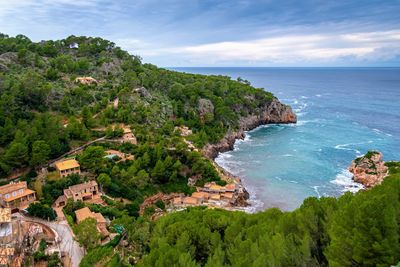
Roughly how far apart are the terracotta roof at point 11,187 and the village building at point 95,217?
6.02 m

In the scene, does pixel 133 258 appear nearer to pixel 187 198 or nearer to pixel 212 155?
pixel 187 198

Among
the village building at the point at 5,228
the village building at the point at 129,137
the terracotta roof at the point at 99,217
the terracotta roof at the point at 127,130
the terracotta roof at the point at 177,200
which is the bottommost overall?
the terracotta roof at the point at 177,200

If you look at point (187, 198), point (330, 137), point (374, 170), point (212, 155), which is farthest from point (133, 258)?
point (330, 137)

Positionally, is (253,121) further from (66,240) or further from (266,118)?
(66,240)

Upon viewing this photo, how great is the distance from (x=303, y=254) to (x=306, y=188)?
2839cm

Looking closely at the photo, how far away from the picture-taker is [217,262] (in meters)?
15.6

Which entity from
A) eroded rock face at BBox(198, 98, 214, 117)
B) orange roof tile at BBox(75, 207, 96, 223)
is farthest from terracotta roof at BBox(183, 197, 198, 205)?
eroded rock face at BBox(198, 98, 214, 117)

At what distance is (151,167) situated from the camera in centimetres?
3988

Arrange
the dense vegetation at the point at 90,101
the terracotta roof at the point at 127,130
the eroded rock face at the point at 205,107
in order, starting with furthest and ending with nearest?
the eroded rock face at the point at 205,107
the terracotta roof at the point at 127,130
the dense vegetation at the point at 90,101

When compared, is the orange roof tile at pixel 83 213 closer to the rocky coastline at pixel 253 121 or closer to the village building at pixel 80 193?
the village building at pixel 80 193

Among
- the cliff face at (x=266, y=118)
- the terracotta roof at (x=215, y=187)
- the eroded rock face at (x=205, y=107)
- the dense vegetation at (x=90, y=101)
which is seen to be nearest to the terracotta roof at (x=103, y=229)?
the dense vegetation at (x=90, y=101)

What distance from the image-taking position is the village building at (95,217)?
25.7 m

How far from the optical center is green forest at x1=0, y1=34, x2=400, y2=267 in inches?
578

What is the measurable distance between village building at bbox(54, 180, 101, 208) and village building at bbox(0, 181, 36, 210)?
237cm
